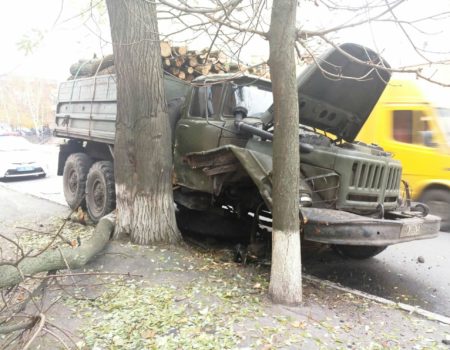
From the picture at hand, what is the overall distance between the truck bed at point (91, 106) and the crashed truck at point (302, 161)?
0.11 ft

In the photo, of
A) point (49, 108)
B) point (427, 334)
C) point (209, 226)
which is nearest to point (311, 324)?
point (427, 334)

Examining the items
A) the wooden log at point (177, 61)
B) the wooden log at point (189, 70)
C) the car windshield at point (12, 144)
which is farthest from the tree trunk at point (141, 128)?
the car windshield at point (12, 144)

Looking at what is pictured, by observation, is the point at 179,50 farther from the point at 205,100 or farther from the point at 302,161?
the point at 302,161

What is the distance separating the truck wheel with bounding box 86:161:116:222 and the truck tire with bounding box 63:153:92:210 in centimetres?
38

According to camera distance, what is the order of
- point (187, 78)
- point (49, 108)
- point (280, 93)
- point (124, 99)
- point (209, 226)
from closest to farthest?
point (280, 93), point (124, 99), point (209, 226), point (187, 78), point (49, 108)

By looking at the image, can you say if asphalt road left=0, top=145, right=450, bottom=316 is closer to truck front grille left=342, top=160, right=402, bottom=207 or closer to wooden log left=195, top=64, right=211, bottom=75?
truck front grille left=342, top=160, right=402, bottom=207

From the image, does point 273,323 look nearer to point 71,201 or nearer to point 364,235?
point 364,235

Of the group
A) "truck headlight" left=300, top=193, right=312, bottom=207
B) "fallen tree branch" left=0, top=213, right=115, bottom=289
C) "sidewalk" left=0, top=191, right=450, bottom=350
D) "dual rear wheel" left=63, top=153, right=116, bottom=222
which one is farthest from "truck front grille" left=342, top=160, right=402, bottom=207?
"dual rear wheel" left=63, top=153, right=116, bottom=222

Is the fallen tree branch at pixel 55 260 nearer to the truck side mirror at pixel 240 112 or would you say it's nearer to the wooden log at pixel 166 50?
the truck side mirror at pixel 240 112

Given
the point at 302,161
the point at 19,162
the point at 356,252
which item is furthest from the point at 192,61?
the point at 19,162

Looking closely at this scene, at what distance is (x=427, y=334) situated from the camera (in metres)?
3.54

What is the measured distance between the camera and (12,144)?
51.3 ft

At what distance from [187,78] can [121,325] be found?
4498 millimetres

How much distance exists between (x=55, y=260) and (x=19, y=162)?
11099 mm
